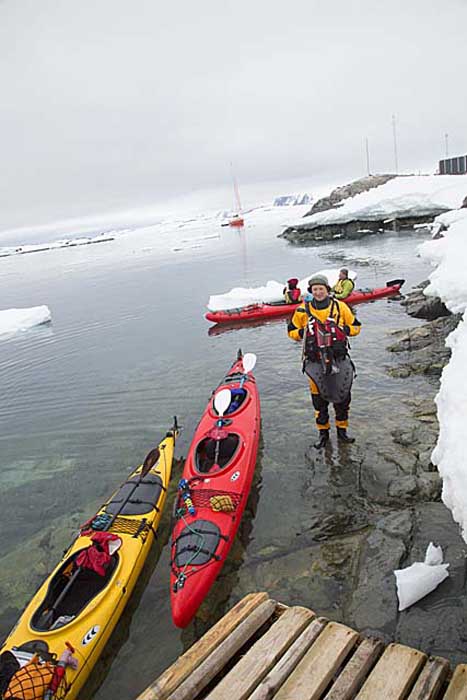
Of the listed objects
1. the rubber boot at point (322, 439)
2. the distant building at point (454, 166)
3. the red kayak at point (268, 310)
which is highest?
the distant building at point (454, 166)

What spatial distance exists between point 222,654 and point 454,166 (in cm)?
6051

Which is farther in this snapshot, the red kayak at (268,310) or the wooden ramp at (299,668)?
the red kayak at (268,310)

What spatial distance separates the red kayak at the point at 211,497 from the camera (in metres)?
4.23

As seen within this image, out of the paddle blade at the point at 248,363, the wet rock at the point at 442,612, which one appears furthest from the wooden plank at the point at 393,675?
the paddle blade at the point at 248,363

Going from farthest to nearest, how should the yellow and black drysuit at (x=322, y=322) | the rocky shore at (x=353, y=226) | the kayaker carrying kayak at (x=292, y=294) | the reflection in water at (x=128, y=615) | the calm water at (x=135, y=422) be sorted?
the rocky shore at (x=353, y=226) → the kayaker carrying kayak at (x=292, y=294) → the yellow and black drysuit at (x=322, y=322) → the calm water at (x=135, y=422) → the reflection in water at (x=128, y=615)

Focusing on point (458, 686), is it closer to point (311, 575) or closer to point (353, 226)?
point (311, 575)

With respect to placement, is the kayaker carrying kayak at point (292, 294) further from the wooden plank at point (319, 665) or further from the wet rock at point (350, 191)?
the wet rock at point (350, 191)

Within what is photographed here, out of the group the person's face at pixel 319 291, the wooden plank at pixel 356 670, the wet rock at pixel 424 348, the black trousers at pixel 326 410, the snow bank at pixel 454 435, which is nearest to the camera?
the wooden plank at pixel 356 670

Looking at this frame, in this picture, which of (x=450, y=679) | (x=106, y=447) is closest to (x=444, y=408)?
(x=450, y=679)

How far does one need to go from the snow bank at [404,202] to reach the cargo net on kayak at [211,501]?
110 feet

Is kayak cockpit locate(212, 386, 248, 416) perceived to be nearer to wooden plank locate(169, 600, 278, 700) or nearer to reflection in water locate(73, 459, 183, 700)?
reflection in water locate(73, 459, 183, 700)

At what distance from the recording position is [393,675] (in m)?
2.37

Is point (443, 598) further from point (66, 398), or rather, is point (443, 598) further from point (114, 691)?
point (66, 398)

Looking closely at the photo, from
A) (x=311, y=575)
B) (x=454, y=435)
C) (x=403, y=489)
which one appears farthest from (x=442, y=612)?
(x=403, y=489)
